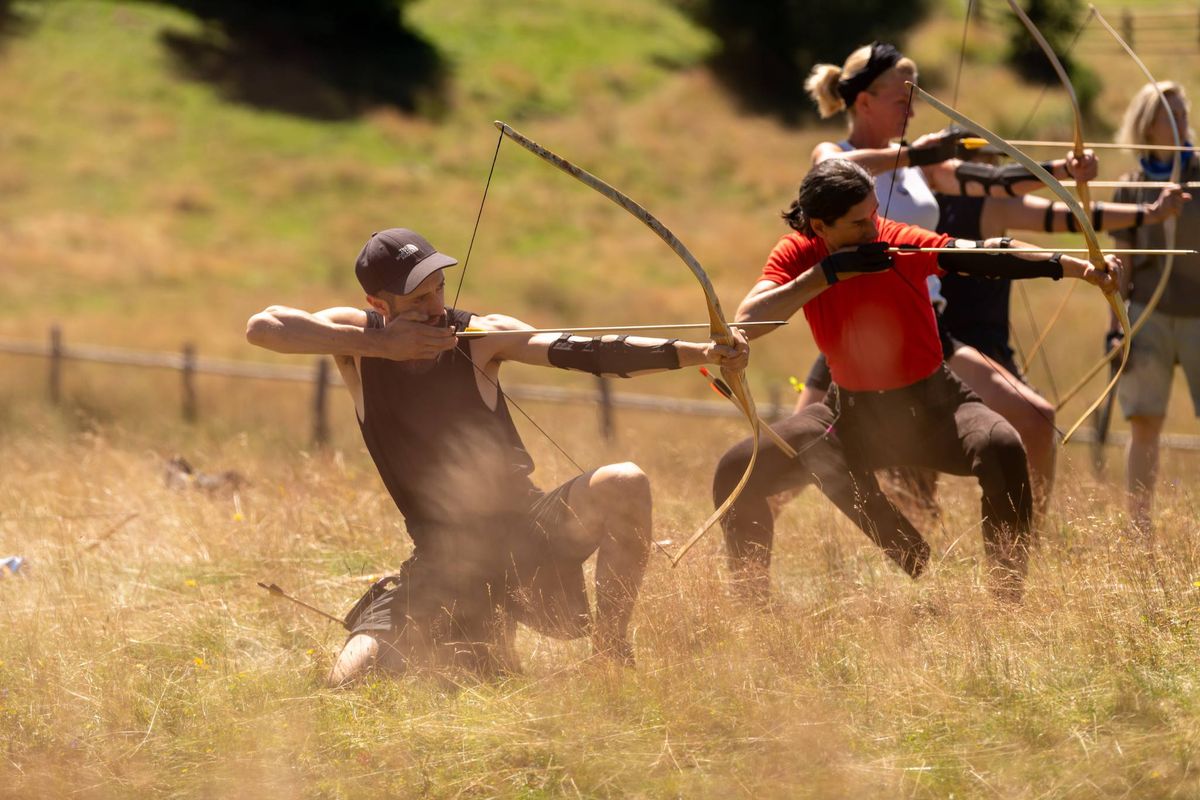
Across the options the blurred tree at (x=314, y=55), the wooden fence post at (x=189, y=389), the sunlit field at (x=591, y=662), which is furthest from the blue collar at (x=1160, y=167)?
the blurred tree at (x=314, y=55)

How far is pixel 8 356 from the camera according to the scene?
694 inches

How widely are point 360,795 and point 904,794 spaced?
129 centimetres

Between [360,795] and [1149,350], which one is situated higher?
[1149,350]

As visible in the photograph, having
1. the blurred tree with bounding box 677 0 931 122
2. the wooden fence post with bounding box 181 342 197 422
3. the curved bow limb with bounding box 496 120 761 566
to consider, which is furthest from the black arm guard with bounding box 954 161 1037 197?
the blurred tree with bounding box 677 0 931 122

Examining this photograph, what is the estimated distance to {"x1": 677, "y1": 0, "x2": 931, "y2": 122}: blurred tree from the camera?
39312 millimetres

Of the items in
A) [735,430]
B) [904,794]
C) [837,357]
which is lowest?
[735,430]

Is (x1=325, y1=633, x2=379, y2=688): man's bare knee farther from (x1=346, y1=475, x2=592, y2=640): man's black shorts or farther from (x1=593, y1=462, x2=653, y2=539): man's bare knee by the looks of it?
(x1=593, y1=462, x2=653, y2=539): man's bare knee

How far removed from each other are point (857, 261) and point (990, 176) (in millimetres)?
1255

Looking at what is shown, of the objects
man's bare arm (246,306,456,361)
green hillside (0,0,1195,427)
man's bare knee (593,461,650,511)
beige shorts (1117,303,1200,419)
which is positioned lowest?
green hillside (0,0,1195,427)

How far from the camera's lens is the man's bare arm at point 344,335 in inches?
163

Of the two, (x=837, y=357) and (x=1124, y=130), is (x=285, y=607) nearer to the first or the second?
(x=837, y=357)

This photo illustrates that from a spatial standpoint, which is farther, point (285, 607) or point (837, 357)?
point (285, 607)

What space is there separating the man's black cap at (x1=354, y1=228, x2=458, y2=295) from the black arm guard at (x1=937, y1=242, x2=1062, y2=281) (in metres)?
1.46

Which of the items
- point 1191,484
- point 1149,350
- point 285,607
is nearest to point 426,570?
point 285,607
